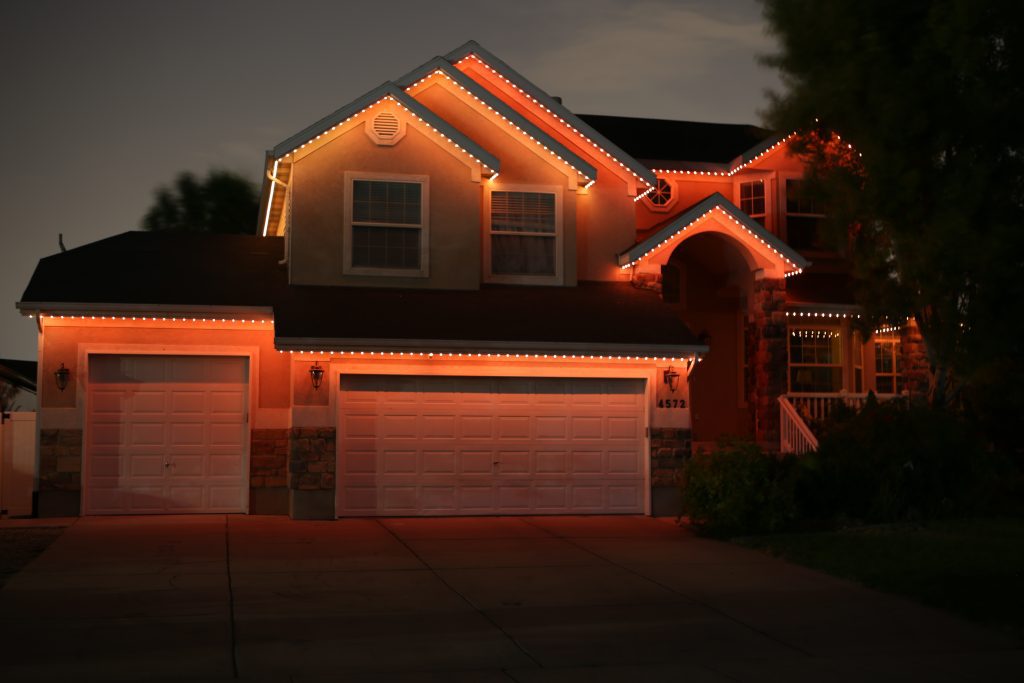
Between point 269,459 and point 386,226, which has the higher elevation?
point 386,226

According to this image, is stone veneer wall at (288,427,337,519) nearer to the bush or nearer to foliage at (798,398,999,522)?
the bush

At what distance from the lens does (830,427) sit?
1919 centimetres

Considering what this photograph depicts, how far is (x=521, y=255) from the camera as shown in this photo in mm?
19875

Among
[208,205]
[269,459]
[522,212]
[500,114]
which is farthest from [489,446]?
[208,205]

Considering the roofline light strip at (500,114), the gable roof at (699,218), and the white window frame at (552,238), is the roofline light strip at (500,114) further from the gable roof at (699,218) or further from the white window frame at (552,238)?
the gable roof at (699,218)

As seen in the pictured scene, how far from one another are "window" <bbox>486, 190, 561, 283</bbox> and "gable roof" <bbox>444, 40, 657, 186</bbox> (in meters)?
1.40

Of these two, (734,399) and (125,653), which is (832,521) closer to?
(734,399)

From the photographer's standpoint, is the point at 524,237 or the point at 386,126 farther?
the point at 524,237

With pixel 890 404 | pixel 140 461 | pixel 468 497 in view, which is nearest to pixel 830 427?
pixel 890 404

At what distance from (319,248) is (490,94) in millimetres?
4125

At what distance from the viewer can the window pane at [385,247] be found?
61.7 ft

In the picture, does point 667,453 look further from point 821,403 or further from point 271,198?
point 271,198

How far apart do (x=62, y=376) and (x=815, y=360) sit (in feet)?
47.3

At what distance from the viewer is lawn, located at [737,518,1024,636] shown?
11117mm
